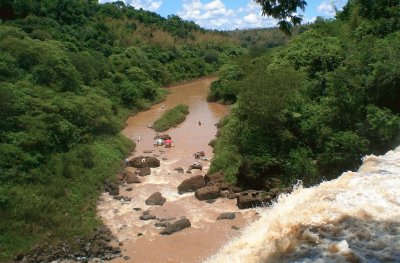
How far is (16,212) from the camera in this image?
53.6 ft

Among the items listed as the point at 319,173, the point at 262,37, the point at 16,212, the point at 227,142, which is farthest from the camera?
the point at 262,37

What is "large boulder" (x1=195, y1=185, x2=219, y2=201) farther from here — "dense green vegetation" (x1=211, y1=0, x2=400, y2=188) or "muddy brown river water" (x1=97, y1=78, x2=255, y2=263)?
"dense green vegetation" (x1=211, y1=0, x2=400, y2=188)

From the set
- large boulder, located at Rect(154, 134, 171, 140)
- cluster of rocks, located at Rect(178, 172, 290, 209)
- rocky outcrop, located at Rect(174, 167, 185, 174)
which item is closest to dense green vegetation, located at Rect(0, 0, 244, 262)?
Result: large boulder, located at Rect(154, 134, 171, 140)

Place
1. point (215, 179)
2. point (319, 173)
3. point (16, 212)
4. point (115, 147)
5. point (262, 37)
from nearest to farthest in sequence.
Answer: point (16, 212) → point (319, 173) → point (215, 179) → point (115, 147) → point (262, 37)

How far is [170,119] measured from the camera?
117 ft

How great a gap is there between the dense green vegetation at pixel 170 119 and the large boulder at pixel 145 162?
8.21 metres

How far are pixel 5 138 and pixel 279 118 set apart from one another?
12.0 m

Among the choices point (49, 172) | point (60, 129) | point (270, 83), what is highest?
point (270, 83)

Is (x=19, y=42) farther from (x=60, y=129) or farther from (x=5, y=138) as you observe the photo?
(x=5, y=138)

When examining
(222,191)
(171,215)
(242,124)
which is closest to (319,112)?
(242,124)

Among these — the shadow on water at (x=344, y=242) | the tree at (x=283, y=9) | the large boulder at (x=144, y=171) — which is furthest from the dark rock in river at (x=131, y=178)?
the tree at (x=283, y=9)

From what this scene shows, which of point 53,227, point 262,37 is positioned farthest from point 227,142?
point 262,37

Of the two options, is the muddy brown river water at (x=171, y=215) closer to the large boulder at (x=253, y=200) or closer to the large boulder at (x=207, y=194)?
the large boulder at (x=207, y=194)

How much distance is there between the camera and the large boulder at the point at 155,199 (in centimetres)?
1977
